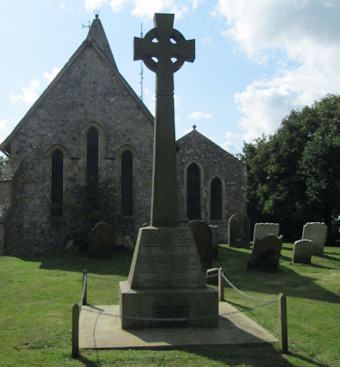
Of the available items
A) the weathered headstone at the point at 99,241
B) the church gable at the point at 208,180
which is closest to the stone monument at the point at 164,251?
the weathered headstone at the point at 99,241

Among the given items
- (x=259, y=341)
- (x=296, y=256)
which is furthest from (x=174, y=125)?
(x=296, y=256)

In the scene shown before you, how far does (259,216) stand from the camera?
35.0m

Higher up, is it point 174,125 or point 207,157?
point 207,157

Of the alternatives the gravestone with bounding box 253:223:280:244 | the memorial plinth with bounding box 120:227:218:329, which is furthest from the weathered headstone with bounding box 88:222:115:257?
the memorial plinth with bounding box 120:227:218:329

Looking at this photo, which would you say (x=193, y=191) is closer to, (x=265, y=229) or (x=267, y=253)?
(x=265, y=229)

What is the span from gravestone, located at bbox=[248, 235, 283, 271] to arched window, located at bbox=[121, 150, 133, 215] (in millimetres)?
7912

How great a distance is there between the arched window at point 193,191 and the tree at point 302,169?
6.82 meters

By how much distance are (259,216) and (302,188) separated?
7169 millimetres

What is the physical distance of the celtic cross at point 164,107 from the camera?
693 cm

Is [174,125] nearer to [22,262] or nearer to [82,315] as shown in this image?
[82,315]

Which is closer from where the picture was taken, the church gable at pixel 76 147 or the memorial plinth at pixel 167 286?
the memorial plinth at pixel 167 286

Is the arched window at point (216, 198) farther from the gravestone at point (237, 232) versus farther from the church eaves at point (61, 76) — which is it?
the church eaves at point (61, 76)

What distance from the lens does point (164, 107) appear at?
276 inches

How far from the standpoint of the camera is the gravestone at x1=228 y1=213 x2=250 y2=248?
2108 cm
